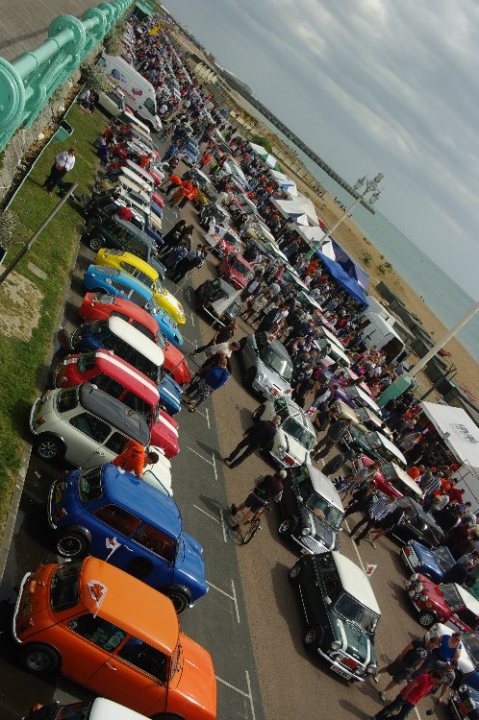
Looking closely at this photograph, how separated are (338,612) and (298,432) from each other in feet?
23.4

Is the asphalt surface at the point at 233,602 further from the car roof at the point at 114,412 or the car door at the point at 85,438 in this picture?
the car roof at the point at 114,412

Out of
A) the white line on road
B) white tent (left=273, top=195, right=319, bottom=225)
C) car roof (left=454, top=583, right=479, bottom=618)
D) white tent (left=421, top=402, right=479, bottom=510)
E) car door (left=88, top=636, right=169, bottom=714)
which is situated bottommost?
the white line on road

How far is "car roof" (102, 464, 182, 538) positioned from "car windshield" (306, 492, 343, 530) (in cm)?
641

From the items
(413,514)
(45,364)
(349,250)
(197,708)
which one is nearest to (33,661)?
(197,708)

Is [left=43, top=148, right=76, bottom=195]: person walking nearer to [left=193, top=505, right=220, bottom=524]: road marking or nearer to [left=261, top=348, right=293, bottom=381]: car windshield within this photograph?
[left=261, top=348, right=293, bottom=381]: car windshield

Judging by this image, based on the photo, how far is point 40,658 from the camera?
25.1 feet

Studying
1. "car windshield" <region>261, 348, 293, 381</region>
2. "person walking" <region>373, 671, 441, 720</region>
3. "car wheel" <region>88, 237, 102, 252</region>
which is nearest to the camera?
"person walking" <region>373, 671, 441, 720</region>

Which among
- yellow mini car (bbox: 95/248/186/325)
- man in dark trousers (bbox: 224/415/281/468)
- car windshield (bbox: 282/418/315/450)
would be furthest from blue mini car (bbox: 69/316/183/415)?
car windshield (bbox: 282/418/315/450)

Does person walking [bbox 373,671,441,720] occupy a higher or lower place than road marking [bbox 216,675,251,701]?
higher

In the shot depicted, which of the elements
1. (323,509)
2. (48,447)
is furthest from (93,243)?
(323,509)

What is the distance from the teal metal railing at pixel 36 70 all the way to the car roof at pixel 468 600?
1743 cm

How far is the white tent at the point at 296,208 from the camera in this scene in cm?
4272

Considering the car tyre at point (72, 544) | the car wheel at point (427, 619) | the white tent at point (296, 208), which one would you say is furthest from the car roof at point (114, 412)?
the white tent at point (296, 208)

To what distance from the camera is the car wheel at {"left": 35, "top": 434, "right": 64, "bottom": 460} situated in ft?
35.4
